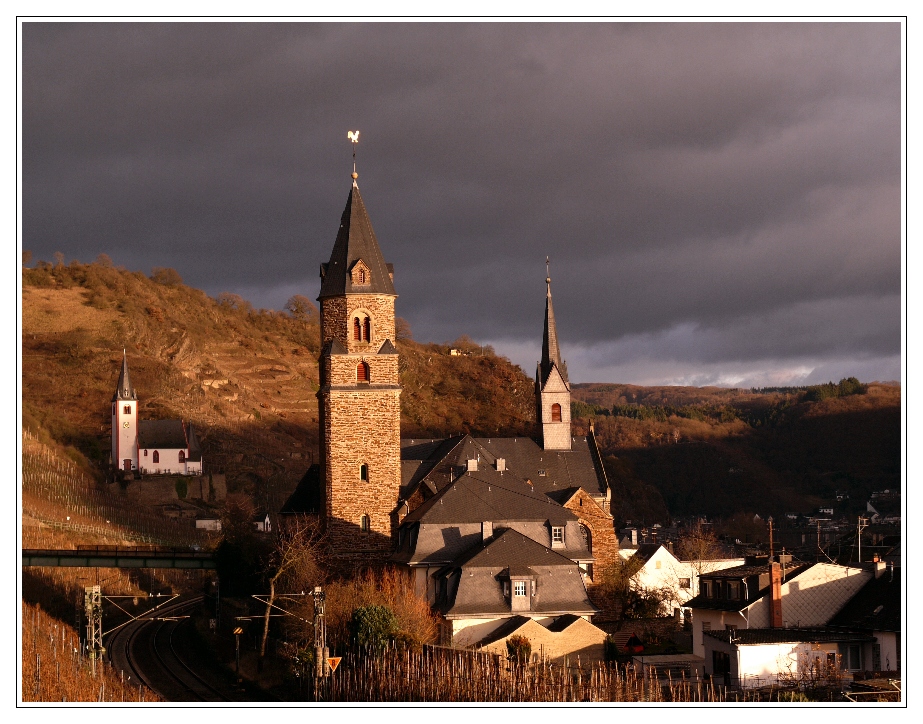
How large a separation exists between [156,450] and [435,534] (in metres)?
78.1

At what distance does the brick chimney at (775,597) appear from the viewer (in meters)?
47.5

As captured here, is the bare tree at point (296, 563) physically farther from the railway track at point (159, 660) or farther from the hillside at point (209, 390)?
the hillside at point (209, 390)

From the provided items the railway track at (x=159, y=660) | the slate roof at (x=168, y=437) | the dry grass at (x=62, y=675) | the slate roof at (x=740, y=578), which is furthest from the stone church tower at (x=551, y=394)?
the slate roof at (x=168, y=437)

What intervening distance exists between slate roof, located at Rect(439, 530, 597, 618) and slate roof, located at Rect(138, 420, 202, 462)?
80.5 metres

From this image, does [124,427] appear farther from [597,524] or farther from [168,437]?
[597,524]

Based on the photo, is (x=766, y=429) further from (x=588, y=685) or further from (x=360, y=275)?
(x=588, y=685)

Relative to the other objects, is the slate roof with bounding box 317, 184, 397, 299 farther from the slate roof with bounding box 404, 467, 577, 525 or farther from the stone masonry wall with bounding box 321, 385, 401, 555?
the slate roof with bounding box 404, 467, 577, 525

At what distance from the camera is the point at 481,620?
50.8 metres

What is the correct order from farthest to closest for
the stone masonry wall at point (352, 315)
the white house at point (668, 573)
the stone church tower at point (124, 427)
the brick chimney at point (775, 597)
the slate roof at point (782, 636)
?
the stone church tower at point (124, 427), the white house at point (668, 573), the stone masonry wall at point (352, 315), the brick chimney at point (775, 597), the slate roof at point (782, 636)

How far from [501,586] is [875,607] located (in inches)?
533

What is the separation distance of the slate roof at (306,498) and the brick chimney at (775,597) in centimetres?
2721

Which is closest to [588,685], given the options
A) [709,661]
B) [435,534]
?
[709,661]

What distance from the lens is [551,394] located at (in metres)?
77.2

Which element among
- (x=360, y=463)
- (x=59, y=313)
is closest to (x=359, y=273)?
(x=360, y=463)
